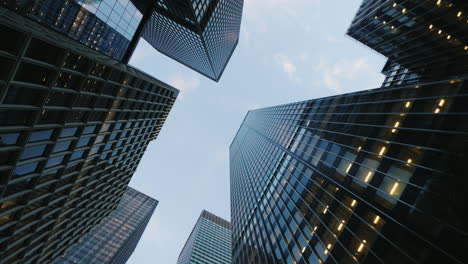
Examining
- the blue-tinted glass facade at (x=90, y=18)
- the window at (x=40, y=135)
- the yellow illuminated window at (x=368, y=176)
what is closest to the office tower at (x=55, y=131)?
the window at (x=40, y=135)

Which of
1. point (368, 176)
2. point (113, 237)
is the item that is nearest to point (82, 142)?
point (368, 176)

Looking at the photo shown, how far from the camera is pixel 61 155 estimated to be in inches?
1038

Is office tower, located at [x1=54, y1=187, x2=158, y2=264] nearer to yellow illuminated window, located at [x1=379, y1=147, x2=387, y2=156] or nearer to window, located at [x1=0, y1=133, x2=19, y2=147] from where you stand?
window, located at [x1=0, y1=133, x2=19, y2=147]

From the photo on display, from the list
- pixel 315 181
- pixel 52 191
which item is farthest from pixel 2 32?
pixel 315 181

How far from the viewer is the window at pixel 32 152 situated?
21.0m

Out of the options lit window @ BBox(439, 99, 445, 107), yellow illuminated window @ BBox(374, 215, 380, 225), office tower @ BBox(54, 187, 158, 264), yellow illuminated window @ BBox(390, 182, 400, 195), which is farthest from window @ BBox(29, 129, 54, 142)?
office tower @ BBox(54, 187, 158, 264)

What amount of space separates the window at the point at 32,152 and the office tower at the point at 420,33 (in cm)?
4625

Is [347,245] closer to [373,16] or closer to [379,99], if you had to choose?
[379,99]

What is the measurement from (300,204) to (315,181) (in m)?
3.63

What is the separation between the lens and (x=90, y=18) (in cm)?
3966

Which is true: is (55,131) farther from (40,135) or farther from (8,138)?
(8,138)

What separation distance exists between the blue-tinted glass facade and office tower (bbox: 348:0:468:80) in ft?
161

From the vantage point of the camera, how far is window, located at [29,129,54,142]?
21.0m

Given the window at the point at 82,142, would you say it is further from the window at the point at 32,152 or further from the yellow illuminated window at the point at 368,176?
the yellow illuminated window at the point at 368,176
